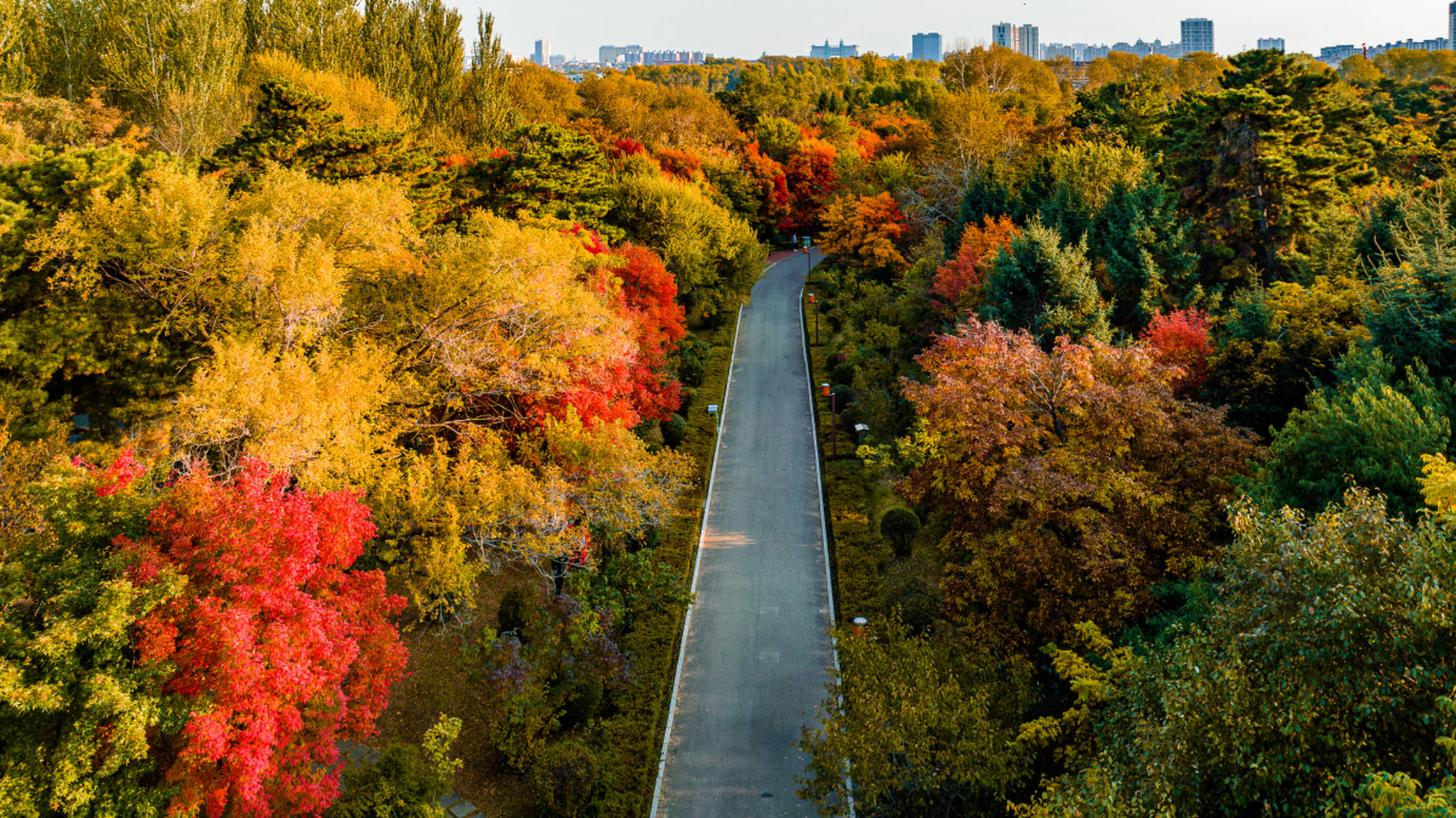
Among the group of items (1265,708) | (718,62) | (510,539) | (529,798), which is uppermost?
(718,62)

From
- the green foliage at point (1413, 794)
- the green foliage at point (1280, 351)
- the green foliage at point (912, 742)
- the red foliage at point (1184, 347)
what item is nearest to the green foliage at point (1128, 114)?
the red foliage at point (1184, 347)

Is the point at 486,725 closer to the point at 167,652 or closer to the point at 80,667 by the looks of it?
the point at 167,652

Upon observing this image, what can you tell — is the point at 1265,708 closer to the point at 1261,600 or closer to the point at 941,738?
the point at 1261,600

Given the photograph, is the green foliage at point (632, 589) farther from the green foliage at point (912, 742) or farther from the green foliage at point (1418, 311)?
the green foliage at point (1418, 311)

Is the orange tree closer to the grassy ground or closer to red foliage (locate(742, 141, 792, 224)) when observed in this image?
the grassy ground

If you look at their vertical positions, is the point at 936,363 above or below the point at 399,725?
above

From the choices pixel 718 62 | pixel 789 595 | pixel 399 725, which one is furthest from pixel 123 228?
pixel 718 62

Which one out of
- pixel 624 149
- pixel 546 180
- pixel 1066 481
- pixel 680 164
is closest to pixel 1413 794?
pixel 1066 481
